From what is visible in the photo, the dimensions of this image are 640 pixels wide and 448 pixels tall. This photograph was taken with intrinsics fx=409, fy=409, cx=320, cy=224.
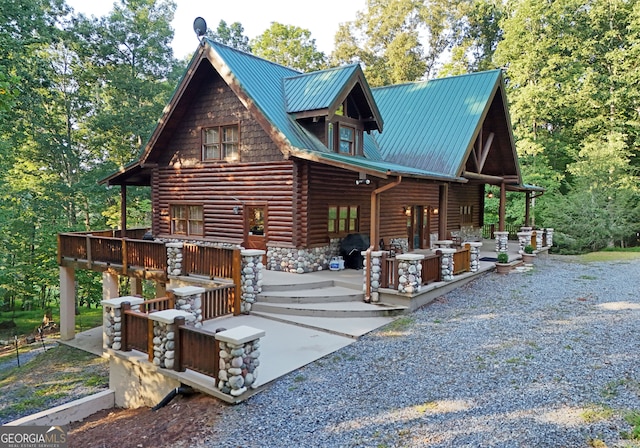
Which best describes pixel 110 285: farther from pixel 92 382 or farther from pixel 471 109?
pixel 471 109

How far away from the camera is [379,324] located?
8531mm

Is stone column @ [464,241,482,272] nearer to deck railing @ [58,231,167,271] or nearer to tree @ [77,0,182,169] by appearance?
deck railing @ [58,231,167,271]

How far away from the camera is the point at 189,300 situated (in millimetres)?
7559

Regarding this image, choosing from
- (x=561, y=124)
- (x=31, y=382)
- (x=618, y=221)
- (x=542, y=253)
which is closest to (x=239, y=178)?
(x=31, y=382)

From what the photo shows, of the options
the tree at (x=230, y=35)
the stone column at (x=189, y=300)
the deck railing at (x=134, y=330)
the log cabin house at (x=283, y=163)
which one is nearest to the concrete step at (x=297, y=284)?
the log cabin house at (x=283, y=163)

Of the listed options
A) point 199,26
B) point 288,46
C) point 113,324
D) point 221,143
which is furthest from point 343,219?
point 288,46

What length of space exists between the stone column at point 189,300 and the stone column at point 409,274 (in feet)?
14.5

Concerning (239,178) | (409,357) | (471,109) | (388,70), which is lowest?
(409,357)

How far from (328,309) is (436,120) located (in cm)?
998

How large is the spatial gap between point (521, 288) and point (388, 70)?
97.4 feet

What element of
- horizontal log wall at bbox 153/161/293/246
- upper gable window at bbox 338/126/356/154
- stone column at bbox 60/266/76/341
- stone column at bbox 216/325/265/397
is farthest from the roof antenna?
stone column at bbox 216/325/265/397

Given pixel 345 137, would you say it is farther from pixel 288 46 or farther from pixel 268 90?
pixel 288 46

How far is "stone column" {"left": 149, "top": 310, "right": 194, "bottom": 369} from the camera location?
19.5 ft

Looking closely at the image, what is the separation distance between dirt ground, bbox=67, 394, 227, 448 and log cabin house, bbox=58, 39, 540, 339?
14.0 ft
